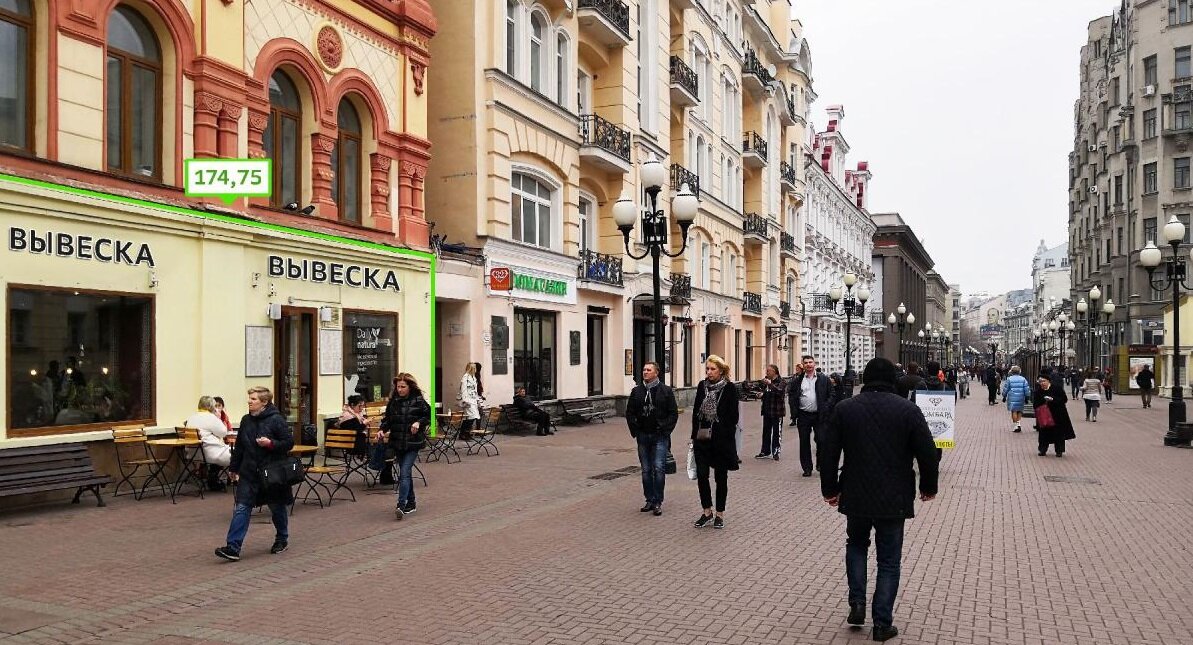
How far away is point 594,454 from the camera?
18016mm

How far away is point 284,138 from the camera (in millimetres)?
16469

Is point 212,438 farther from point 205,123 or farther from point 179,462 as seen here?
point 205,123

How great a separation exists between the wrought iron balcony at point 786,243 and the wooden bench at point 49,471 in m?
40.7

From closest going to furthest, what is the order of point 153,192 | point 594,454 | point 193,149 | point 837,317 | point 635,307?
point 153,192 < point 193,149 < point 594,454 < point 635,307 < point 837,317

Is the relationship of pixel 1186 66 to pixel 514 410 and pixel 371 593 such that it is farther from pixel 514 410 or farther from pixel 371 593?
pixel 371 593

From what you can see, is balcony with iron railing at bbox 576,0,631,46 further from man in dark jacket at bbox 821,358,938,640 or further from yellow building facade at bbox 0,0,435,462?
man in dark jacket at bbox 821,358,938,640

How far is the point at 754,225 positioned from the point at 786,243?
23.6 ft

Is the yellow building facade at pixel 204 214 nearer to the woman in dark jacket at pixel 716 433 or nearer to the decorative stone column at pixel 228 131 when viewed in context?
the decorative stone column at pixel 228 131

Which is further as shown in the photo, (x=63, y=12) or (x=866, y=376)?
(x=63, y=12)

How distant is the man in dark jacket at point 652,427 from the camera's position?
1120cm

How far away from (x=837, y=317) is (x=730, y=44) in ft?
88.5

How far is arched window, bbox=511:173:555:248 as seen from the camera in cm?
2366

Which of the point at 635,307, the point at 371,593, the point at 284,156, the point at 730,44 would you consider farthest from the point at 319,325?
the point at 730,44

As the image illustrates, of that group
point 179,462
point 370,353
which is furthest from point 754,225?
point 179,462
